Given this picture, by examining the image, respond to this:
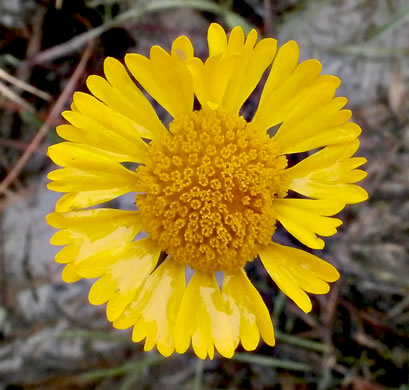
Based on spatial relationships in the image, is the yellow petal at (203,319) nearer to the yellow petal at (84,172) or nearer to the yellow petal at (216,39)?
the yellow petal at (84,172)

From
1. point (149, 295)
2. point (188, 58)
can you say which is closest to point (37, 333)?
point (149, 295)

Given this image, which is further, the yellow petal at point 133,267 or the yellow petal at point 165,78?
the yellow petal at point 133,267

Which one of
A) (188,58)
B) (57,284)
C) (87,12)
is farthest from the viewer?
(57,284)

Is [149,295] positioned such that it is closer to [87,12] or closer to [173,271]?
[173,271]

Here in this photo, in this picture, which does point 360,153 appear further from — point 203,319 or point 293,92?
point 203,319

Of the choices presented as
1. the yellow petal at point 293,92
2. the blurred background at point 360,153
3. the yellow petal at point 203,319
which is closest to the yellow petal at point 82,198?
the yellow petal at point 203,319

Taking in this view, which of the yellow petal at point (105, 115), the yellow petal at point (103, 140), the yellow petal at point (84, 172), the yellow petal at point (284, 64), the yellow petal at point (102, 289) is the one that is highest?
the yellow petal at point (284, 64)

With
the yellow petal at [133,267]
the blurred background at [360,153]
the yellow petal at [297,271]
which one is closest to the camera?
the yellow petal at [297,271]

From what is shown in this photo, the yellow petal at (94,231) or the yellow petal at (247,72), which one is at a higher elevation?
the yellow petal at (247,72)
